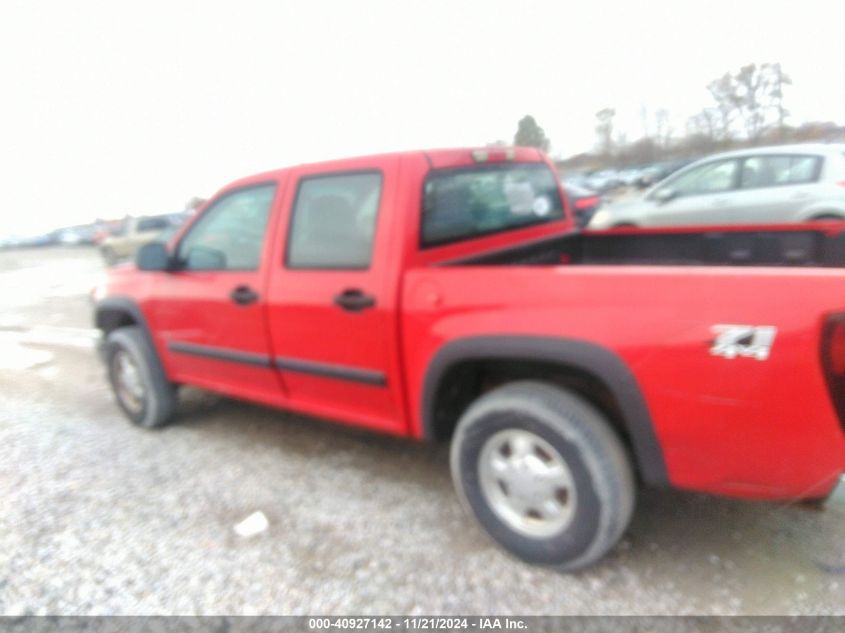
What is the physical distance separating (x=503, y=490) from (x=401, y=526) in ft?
2.02

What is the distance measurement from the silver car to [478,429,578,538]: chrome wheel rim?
6136mm

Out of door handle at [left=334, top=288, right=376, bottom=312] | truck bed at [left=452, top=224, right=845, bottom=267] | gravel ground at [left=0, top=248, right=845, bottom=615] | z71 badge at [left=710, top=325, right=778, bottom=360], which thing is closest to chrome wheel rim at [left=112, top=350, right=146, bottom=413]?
gravel ground at [left=0, top=248, right=845, bottom=615]

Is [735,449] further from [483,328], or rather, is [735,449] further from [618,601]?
[483,328]

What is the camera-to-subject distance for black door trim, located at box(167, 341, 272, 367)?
332 centimetres

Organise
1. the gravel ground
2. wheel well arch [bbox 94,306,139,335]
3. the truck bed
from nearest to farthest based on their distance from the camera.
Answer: the gravel ground
the truck bed
wheel well arch [bbox 94,306,139,335]

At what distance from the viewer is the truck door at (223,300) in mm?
3270

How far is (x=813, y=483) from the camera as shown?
73.9 inches

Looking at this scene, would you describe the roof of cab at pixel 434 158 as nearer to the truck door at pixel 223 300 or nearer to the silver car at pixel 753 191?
the truck door at pixel 223 300

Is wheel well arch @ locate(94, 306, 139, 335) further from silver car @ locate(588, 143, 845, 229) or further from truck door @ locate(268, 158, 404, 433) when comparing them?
silver car @ locate(588, 143, 845, 229)

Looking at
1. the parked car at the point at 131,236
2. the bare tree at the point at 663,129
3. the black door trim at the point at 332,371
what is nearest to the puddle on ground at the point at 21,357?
the black door trim at the point at 332,371

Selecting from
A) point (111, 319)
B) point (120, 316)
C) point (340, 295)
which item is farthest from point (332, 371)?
point (111, 319)

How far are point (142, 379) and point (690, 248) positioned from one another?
140 inches

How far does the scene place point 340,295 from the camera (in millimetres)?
2785

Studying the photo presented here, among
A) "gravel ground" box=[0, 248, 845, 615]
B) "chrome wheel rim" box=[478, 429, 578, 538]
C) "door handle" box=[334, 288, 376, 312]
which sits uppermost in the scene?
"door handle" box=[334, 288, 376, 312]
